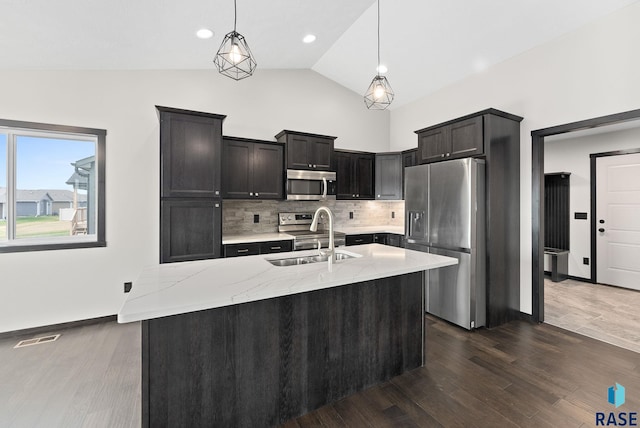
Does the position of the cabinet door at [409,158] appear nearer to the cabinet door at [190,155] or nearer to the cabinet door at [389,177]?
the cabinet door at [389,177]

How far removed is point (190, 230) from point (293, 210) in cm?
176

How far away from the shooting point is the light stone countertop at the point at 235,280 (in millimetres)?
1347

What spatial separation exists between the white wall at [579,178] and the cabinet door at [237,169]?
515 centimetres

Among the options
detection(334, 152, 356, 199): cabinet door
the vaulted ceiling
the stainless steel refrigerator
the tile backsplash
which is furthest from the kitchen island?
detection(334, 152, 356, 199): cabinet door

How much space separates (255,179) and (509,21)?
3.43 meters

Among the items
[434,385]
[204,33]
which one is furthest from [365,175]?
[434,385]

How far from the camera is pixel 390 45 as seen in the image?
154 inches

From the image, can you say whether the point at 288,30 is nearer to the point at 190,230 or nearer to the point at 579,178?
the point at 190,230

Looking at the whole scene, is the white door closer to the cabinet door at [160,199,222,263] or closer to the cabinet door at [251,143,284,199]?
the cabinet door at [251,143,284,199]

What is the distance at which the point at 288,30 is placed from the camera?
11.2 ft

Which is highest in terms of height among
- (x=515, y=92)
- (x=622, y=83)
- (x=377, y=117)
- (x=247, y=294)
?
(x=377, y=117)

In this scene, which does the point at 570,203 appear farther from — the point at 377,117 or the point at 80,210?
the point at 80,210

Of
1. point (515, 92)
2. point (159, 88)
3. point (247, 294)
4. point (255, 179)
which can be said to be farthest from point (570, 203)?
point (159, 88)

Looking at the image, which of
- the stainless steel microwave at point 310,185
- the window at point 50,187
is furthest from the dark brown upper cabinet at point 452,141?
the window at point 50,187
